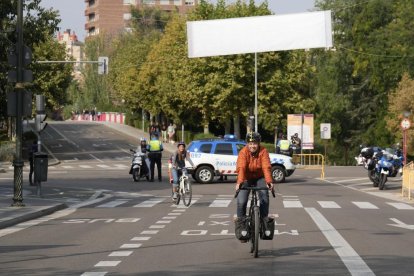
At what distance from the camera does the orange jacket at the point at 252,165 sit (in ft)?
46.9

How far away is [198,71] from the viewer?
3083 inches

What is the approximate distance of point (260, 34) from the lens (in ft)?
162

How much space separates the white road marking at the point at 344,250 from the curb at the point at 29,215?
244 inches

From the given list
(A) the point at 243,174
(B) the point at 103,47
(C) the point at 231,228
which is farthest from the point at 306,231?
(B) the point at 103,47

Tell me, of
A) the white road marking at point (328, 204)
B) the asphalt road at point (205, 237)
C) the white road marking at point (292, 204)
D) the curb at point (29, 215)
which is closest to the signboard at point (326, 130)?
the asphalt road at point (205, 237)

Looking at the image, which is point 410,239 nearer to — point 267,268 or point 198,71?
point 267,268

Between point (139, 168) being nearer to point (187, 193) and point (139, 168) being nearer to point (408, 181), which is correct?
point (408, 181)

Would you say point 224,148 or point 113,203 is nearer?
point 113,203

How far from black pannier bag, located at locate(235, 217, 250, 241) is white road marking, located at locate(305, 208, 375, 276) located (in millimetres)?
1355

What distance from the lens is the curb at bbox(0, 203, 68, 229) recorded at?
19.7 m

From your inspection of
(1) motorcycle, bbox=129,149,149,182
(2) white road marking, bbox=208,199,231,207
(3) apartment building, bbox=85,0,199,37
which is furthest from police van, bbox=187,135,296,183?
(3) apartment building, bbox=85,0,199,37

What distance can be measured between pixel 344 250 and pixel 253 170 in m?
1.83

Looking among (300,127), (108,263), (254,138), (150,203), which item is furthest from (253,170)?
(300,127)

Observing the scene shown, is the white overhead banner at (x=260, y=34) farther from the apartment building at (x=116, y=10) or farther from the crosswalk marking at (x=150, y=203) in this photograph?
the apartment building at (x=116, y=10)
